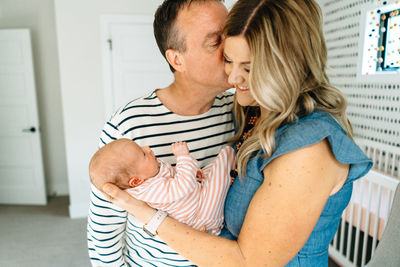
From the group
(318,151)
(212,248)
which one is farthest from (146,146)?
(318,151)

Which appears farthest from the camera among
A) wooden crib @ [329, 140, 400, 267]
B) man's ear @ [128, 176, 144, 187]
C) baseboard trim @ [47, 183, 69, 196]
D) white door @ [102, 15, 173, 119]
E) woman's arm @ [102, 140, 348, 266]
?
baseboard trim @ [47, 183, 69, 196]

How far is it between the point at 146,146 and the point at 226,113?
0.48m

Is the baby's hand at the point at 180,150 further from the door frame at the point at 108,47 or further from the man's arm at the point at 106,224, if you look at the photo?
the door frame at the point at 108,47

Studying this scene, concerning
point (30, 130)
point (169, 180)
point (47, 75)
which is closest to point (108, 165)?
point (169, 180)

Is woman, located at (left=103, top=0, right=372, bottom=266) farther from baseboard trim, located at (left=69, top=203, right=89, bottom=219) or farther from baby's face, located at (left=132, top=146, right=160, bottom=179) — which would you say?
baseboard trim, located at (left=69, top=203, right=89, bottom=219)

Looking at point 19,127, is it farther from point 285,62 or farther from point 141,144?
point 285,62

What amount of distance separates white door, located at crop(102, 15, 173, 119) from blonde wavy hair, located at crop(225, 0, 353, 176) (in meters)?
2.96

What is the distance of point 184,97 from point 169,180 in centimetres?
39

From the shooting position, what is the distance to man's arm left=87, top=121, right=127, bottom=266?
44.5 inches

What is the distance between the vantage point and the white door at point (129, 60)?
140 inches

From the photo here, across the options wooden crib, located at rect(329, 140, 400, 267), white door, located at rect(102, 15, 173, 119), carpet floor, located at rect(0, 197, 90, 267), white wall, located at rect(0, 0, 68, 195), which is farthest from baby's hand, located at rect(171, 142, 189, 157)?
white wall, located at rect(0, 0, 68, 195)

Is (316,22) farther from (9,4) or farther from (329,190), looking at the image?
(9,4)

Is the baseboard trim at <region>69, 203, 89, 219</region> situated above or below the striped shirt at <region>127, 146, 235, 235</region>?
below

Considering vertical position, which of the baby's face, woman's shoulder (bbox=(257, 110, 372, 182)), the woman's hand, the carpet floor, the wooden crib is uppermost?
woman's shoulder (bbox=(257, 110, 372, 182))
